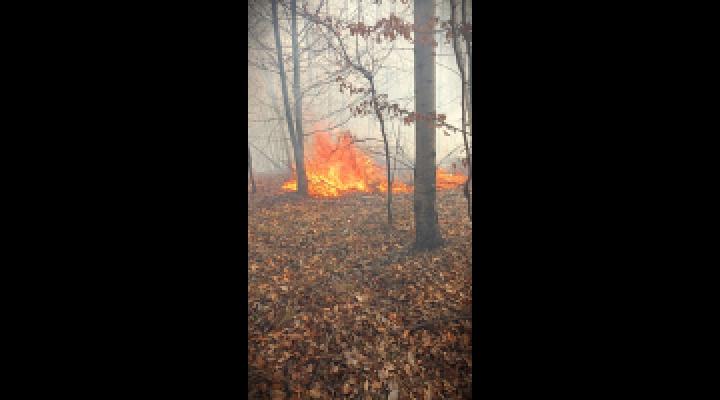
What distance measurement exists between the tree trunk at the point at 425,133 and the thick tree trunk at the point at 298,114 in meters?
1.79

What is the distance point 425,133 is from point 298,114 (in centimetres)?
252

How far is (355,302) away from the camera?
3.47 m

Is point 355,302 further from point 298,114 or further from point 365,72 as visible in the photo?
point 298,114

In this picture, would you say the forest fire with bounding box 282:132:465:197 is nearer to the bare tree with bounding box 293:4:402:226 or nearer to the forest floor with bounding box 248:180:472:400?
the forest floor with bounding box 248:180:472:400

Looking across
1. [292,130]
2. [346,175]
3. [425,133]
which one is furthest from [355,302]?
[292,130]

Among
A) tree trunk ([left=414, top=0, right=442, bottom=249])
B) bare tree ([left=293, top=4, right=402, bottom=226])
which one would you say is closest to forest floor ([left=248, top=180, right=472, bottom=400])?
tree trunk ([left=414, top=0, right=442, bottom=249])

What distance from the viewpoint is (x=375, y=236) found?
432 centimetres

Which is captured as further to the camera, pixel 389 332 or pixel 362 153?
pixel 362 153

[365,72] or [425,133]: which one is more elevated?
[365,72]
